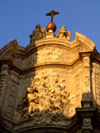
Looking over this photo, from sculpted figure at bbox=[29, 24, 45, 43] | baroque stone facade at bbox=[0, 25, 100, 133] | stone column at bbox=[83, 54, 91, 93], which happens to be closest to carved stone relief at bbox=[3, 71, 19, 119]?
baroque stone facade at bbox=[0, 25, 100, 133]

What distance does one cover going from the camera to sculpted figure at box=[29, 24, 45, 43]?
16.8 m

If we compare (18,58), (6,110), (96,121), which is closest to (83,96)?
(96,121)

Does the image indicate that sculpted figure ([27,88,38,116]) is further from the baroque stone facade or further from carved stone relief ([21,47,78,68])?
carved stone relief ([21,47,78,68])

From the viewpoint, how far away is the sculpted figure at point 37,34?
16781 mm

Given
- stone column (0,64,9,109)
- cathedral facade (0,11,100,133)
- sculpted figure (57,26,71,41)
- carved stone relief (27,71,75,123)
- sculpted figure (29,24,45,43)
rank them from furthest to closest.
Answer: sculpted figure (57,26,71,41) → sculpted figure (29,24,45,43) → stone column (0,64,9,109) → carved stone relief (27,71,75,123) → cathedral facade (0,11,100,133)

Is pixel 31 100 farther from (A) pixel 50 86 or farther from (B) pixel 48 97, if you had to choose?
(A) pixel 50 86

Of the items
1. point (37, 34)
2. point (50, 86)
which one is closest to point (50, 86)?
point (50, 86)

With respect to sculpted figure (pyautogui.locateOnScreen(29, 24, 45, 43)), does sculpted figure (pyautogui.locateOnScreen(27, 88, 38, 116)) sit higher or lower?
lower

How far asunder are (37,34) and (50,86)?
12.7 feet

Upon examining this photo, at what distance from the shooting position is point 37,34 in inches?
667


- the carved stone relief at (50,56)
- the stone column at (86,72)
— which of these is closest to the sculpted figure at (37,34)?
the carved stone relief at (50,56)

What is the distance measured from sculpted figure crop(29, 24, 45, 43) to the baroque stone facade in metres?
0.14

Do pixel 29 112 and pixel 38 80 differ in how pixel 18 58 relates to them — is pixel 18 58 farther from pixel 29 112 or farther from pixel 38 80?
pixel 29 112

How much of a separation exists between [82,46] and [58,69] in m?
1.46
